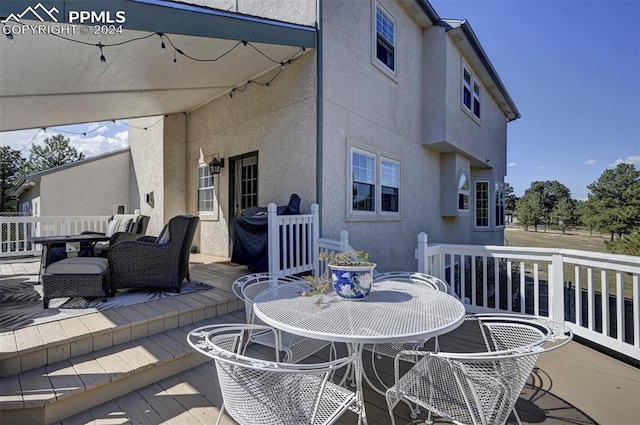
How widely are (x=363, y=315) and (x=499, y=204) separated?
43.1 ft

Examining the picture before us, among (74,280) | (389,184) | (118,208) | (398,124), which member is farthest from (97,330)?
(118,208)

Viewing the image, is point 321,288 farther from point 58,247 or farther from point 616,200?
point 616,200

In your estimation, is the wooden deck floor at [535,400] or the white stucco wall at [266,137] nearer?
the wooden deck floor at [535,400]

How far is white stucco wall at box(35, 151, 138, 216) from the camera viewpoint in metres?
9.58

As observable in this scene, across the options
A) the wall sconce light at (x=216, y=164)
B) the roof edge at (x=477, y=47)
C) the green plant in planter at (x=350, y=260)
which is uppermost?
the roof edge at (x=477, y=47)

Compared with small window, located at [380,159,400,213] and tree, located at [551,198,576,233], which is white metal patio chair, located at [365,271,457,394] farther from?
tree, located at [551,198,576,233]

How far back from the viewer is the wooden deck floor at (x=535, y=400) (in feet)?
6.98

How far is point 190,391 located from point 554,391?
3.01 metres

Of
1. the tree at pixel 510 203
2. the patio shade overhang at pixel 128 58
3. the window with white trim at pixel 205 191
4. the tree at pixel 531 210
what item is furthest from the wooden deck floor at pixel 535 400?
the tree at pixel 510 203

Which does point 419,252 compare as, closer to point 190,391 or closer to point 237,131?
point 190,391

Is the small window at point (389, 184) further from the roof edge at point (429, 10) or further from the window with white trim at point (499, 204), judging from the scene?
the window with white trim at point (499, 204)

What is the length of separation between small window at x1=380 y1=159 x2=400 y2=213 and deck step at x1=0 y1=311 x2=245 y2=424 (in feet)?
15.2

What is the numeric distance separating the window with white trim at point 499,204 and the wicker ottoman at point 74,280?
43.0 ft

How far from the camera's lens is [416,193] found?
296 inches
